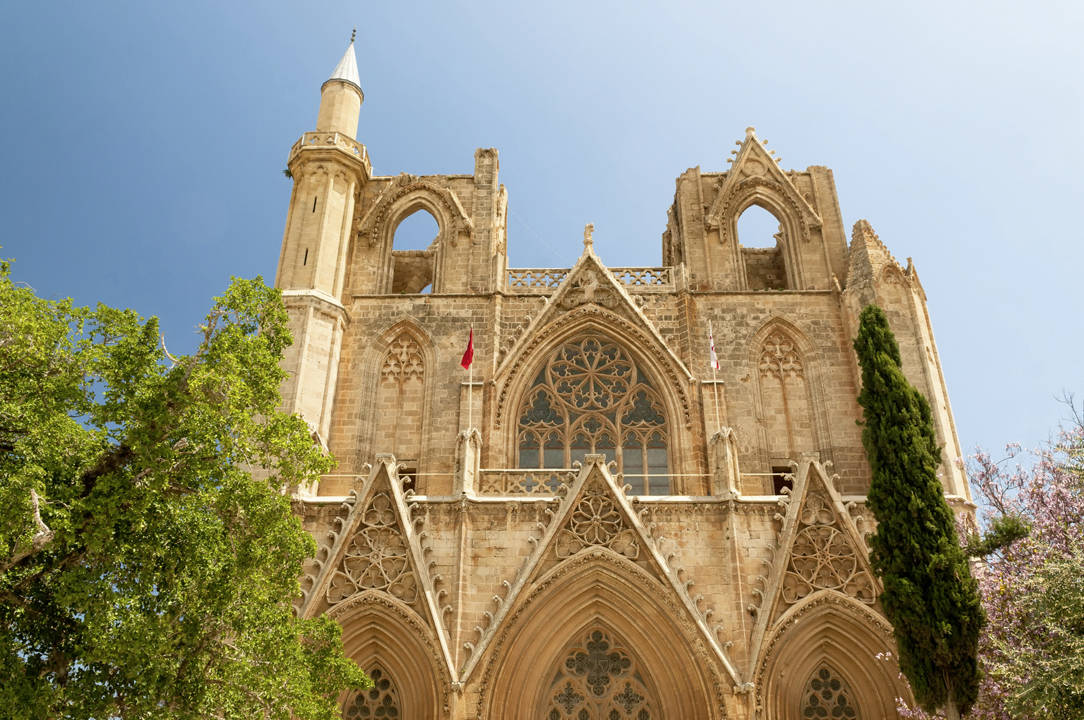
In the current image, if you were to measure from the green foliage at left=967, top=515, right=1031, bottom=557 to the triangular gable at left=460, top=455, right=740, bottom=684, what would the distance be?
14.6 ft

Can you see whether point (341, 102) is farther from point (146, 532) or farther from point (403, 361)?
point (146, 532)

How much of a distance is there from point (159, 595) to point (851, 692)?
1079 cm

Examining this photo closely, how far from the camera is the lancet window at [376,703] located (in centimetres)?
1376

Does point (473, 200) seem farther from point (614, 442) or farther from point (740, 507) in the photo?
point (740, 507)

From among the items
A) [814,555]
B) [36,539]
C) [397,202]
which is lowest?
[36,539]

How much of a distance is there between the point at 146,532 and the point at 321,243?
9806 mm

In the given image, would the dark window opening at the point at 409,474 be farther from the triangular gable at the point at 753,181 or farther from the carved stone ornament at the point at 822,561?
the triangular gable at the point at 753,181

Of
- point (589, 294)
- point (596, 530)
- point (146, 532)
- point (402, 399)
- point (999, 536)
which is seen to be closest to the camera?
point (146, 532)

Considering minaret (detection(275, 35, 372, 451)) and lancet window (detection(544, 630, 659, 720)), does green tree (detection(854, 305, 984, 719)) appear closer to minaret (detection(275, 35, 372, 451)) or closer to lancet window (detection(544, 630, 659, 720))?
lancet window (detection(544, 630, 659, 720))

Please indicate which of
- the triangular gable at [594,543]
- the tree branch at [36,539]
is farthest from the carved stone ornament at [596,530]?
the tree branch at [36,539]

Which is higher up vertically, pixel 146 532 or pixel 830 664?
pixel 146 532

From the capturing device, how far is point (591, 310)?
1869 cm

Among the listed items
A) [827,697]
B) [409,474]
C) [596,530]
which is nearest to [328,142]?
[409,474]

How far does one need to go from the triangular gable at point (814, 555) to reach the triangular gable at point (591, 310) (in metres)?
3.29
